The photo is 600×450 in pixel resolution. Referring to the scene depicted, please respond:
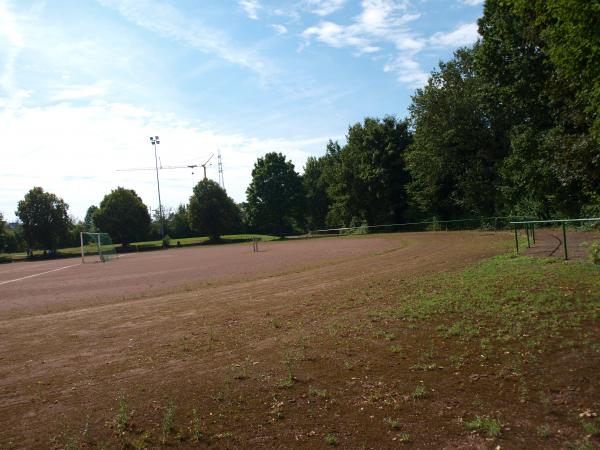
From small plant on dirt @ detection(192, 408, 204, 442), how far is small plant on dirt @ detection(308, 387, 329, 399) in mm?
1315

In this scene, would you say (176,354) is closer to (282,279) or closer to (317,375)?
(317,375)

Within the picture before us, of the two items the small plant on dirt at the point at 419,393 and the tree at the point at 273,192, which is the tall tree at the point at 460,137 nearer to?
the tree at the point at 273,192

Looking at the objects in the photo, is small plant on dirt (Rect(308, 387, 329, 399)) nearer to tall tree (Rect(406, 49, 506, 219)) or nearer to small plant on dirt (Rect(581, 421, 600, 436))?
small plant on dirt (Rect(581, 421, 600, 436))

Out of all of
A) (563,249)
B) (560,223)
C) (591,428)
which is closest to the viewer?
(591,428)

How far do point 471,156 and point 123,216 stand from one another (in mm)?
58031

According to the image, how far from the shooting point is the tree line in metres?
15.2

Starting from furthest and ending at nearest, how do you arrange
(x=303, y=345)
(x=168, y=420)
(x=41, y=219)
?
(x=41, y=219) < (x=303, y=345) < (x=168, y=420)

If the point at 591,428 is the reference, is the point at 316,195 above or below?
above

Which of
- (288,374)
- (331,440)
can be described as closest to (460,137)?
(288,374)

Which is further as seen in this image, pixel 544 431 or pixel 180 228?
pixel 180 228

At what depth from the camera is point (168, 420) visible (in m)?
4.80

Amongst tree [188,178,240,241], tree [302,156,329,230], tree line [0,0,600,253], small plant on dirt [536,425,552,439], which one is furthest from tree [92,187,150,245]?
small plant on dirt [536,425,552,439]

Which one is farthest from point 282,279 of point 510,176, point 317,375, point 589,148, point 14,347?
point 510,176

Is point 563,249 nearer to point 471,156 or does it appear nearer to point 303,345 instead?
point 303,345
